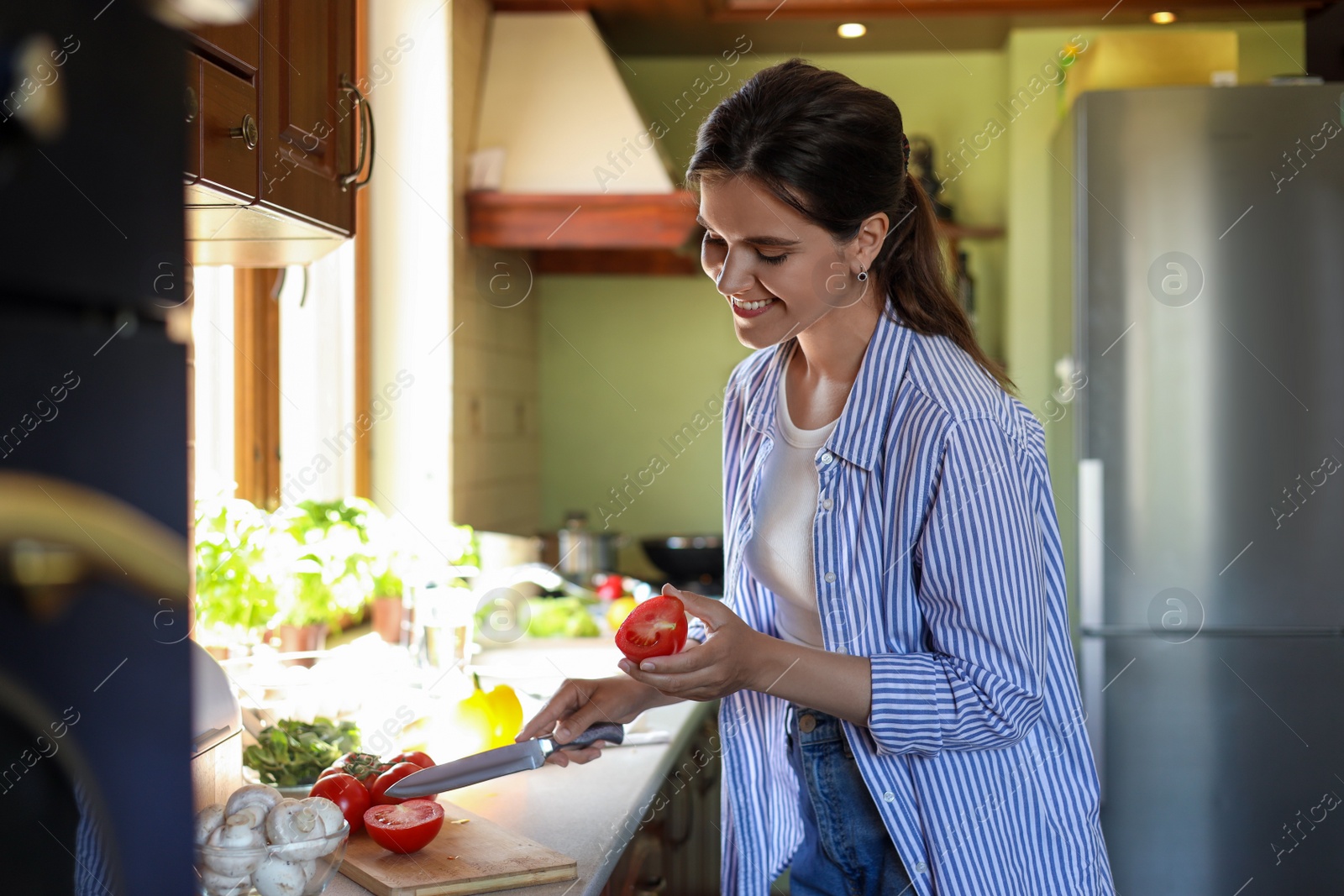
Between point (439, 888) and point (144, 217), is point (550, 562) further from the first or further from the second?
point (144, 217)

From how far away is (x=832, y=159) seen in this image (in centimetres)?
105

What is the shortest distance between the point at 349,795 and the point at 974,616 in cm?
65

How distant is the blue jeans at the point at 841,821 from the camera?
112 cm

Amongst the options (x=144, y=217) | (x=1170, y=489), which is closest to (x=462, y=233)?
(x=1170, y=489)

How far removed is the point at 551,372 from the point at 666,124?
2.90 feet

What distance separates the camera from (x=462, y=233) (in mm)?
2855

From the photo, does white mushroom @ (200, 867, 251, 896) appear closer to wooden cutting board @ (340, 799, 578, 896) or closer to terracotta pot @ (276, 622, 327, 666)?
wooden cutting board @ (340, 799, 578, 896)

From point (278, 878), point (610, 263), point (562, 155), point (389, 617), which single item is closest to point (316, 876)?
point (278, 878)

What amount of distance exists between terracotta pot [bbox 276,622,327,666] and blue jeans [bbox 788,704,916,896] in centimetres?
94

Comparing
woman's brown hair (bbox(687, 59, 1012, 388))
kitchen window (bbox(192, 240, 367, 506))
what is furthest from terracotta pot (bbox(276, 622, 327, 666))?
woman's brown hair (bbox(687, 59, 1012, 388))

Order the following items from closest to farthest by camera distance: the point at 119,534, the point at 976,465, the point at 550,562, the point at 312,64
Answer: the point at 119,534, the point at 976,465, the point at 312,64, the point at 550,562

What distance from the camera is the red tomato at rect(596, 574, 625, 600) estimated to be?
9.20 ft

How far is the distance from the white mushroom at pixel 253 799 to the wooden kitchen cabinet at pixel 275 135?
51cm

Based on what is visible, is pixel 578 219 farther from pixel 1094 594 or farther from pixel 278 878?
pixel 278 878
